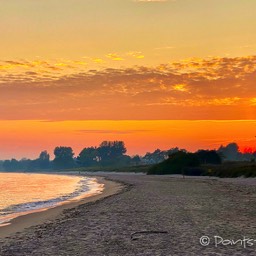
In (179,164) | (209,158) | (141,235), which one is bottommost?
(141,235)

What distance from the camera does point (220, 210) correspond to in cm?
2192

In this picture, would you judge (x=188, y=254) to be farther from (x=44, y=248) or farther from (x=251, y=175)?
(x=251, y=175)

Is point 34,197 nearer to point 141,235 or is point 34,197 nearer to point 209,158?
point 141,235

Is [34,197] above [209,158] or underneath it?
underneath

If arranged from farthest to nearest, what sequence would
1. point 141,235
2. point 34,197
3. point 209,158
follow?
point 209,158 < point 34,197 < point 141,235

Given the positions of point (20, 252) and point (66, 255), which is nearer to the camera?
point (66, 255)

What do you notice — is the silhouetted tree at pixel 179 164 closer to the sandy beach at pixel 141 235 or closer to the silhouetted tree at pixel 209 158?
the silhouetted tree at pixel 209 158

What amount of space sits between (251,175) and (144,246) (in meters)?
58.1

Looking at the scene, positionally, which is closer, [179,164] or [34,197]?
[34,197]

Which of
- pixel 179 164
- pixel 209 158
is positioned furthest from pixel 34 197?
pixel 209 158

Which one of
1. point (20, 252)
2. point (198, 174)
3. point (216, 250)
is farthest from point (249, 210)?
point (198, 174)

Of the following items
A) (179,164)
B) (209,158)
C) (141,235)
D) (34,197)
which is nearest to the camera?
(141,235)

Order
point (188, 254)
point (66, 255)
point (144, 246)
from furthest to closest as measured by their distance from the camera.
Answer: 1. point (144, 246)
2. point (66, 255)
3. point (188, 254)

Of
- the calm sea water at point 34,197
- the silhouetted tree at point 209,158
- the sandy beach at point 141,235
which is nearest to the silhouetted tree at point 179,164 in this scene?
the silhouetted tree at point 209,158
